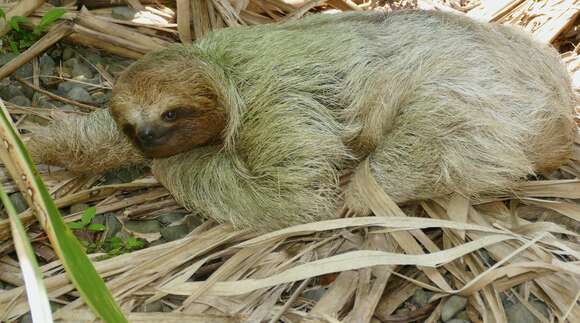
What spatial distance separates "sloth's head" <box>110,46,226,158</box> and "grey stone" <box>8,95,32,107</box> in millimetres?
1302

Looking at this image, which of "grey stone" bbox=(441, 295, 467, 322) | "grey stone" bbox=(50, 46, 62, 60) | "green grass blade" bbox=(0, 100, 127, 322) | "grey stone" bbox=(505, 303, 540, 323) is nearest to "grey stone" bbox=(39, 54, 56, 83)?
"grey stone" bbox=(50, 46, 62, 60)

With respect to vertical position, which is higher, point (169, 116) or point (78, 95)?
point (169, 116)

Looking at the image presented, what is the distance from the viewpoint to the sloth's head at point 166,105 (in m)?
3.86

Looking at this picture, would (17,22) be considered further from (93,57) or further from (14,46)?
(93,57)

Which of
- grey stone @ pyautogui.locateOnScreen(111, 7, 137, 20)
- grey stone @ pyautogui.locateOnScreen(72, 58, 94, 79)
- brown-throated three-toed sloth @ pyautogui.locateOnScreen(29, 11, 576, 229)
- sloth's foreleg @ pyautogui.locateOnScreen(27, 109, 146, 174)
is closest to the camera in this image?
brown-throated three-toed sloth @ pyautogui.locateOnScreen(29, 11, 576, 229)

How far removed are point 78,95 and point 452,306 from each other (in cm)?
318

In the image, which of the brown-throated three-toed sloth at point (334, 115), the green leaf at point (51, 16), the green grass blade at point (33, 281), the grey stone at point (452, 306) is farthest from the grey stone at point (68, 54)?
the grey stone at point (452, 306)

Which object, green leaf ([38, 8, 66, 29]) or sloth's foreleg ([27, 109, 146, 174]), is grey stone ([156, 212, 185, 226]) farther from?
green leaf ([38, 8, 66, 29])

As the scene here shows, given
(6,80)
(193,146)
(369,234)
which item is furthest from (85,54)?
(369,234)

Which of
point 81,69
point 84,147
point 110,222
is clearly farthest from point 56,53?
point 110,222

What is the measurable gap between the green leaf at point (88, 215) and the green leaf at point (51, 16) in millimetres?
1694

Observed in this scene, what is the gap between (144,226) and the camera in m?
4.28

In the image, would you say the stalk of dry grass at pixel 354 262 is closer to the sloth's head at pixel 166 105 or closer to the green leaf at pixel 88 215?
the green leaf at pixel 88 215

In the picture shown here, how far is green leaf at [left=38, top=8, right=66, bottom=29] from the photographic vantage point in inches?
198
